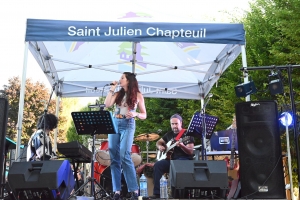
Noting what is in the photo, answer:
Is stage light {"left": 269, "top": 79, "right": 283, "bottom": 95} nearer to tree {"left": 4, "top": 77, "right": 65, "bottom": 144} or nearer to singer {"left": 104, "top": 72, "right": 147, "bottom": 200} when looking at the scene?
singer {"left": 104, "top": 72, "right": 147, "bottom": 200}

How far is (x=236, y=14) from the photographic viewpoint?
16609 millimetres

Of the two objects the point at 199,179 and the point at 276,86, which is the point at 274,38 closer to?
the point at 276,86

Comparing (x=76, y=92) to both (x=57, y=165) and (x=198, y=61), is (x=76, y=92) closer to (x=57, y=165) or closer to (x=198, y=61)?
(x=198, y=61)

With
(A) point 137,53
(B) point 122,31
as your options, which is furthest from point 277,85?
(A) point 137,53

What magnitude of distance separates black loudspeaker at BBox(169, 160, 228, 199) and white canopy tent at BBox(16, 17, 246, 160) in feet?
7.04

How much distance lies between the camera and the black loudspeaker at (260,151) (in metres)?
4.95

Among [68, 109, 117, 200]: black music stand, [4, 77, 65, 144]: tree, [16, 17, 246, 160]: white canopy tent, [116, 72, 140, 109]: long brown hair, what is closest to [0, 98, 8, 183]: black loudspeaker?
[68, 109, 117, 200]: black music stand

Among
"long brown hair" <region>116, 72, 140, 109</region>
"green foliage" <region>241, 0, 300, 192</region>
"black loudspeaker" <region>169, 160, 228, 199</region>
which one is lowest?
"black loudspeaker" <region>169, 160, 228, 199</region>

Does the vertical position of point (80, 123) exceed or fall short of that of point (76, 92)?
it falls short

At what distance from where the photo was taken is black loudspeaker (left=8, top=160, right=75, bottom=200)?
482 centimetres

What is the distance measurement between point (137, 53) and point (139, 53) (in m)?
0.04

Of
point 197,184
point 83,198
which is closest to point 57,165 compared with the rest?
point 83,198

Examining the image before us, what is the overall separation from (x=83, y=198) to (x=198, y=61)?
4.59 meters

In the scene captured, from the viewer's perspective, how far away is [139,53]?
878cm
